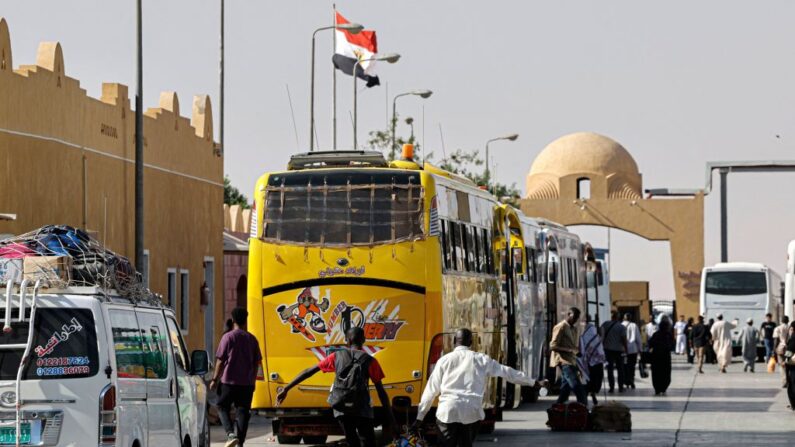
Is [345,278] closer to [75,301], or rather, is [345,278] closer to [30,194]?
[30,194]

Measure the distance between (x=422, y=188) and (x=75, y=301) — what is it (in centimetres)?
878

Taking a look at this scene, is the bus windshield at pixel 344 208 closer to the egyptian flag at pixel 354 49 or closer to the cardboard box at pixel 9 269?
the cardboard box at pixel 9 269

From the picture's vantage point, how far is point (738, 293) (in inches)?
2255

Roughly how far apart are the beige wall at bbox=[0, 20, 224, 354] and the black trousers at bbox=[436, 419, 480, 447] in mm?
10984

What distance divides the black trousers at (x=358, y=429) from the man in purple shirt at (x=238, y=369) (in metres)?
2.37

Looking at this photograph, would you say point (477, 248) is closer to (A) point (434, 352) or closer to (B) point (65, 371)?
(A) point (434, 352)

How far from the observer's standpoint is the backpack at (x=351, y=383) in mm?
15836

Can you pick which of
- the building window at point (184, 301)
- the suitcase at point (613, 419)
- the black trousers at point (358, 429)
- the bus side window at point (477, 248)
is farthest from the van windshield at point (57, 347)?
the building window at point (184, 301)

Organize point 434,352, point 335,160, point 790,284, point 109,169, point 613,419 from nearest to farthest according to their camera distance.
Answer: point 434,352
point 335,160
point 613,419
point 109,169
point 790,284

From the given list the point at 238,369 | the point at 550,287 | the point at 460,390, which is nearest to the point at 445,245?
the point at 238,369

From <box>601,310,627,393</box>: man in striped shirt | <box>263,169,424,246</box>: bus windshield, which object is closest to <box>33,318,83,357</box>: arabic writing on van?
<box>263,169,424,246</box>: bus windshield

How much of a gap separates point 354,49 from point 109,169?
18405 millimetres

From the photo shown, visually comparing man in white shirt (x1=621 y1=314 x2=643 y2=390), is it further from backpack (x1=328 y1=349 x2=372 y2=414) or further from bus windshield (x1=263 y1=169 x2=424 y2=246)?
backpack (x1=328 y1=349 x2=372 y2=414)

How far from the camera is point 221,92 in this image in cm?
3991
